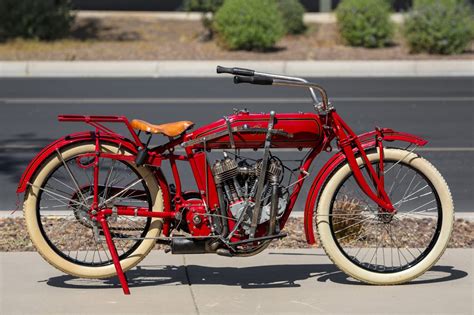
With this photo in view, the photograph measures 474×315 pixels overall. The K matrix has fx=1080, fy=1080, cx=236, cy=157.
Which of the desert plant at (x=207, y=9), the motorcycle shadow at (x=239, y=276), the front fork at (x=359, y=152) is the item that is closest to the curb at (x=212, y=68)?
the desert plant at (x=207, y=9)

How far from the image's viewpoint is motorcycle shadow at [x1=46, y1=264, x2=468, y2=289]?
255 inches

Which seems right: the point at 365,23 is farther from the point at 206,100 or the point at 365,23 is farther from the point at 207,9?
the point at 206,100

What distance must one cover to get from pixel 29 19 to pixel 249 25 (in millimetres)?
4896

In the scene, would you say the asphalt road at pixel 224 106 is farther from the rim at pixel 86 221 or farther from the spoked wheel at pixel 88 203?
the spoked wheel at pixel 88 203

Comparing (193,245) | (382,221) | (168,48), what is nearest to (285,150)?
(382,221)

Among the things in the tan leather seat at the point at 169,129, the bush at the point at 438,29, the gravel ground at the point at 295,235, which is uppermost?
the tan leather seat at the point at 169,129

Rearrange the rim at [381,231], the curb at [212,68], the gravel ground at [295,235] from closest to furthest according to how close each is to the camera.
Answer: the rim at [381,231] → the gravel ground at [295,235] → the curb at [212,68]

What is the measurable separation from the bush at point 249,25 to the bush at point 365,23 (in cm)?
146

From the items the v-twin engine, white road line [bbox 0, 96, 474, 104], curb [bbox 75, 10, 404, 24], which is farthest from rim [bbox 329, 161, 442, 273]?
curb [bbox 75, 10, 404, 24]

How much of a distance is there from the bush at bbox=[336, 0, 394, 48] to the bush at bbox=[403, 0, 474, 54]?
678 mm

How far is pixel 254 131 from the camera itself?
6.11 metres

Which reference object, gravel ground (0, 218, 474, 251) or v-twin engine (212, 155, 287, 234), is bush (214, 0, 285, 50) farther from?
v-twin engine (212, 155, 287, 234)

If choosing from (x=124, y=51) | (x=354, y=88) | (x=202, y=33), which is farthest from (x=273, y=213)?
(x=202, y=33)

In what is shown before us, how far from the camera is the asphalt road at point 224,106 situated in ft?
37.2
